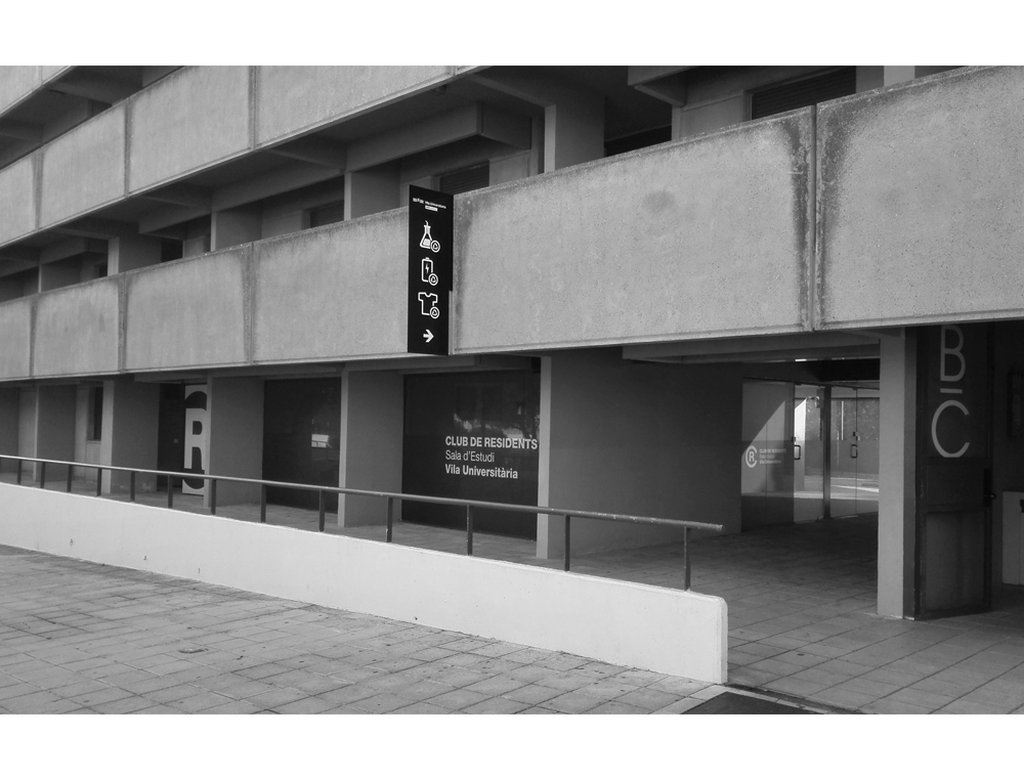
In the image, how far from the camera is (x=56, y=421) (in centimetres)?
2725

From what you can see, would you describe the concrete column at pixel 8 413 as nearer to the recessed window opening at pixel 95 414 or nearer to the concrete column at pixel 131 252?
the recessed window opening at pixel 95 414

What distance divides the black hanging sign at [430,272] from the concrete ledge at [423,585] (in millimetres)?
3072

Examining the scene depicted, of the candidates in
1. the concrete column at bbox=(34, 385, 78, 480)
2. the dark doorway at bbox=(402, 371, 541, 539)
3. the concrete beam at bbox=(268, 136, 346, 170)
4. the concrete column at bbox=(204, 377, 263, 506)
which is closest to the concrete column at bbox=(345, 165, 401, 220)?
the concrete beam at bbox=(268, 136, 346, 170)

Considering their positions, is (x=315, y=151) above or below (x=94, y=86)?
below

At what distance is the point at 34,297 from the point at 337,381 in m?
10.1

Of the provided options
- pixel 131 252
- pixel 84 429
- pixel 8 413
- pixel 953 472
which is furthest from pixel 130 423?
pixel 953 472

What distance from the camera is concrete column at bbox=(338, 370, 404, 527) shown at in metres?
16.6

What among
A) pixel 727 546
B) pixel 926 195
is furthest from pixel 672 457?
pixel 926 195

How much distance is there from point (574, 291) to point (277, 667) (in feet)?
17.7

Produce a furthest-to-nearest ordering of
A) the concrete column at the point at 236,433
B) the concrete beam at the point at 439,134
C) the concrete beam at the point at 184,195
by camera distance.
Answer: the concrete column at the point at 236,433 → the concrete beam at the point at 184,195 → the concrete beam at the point at 439,134

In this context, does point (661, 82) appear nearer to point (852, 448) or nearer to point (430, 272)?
point (430, 272)

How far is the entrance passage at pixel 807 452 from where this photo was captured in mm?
16484

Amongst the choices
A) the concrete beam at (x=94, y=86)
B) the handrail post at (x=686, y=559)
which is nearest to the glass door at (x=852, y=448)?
the handrail post at (x=686, y=559)

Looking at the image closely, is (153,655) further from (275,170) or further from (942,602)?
(275,170)
